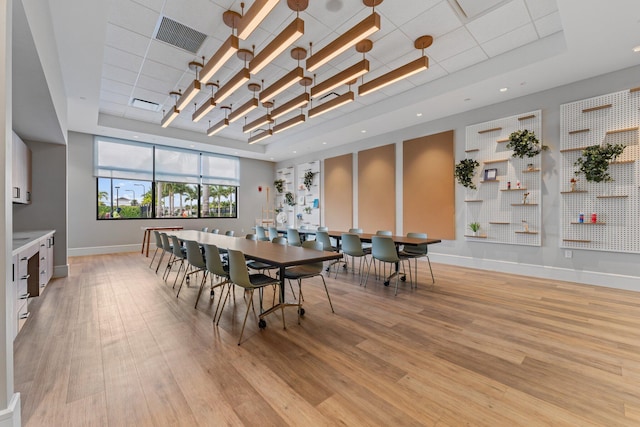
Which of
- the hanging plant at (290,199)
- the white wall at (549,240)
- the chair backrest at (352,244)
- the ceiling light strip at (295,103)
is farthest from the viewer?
the hanging plant at (290,199)

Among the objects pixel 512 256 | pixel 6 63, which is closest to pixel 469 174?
pixel 512 256

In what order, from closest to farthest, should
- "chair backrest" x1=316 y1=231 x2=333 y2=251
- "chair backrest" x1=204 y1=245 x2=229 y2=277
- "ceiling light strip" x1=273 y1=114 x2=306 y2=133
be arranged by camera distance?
"chair backrest" x1=204 y1=245 x2=229 y2=277, "chair backrest" x1=316 y1=231 x2=333 y2=251, "ceiling light strip" x1=273 y1=114 x2=306 y2=133

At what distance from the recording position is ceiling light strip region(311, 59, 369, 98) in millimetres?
3727

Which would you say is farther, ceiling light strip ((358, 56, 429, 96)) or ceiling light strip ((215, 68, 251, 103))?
ceiling light strip ((215, 68, 251, 103))

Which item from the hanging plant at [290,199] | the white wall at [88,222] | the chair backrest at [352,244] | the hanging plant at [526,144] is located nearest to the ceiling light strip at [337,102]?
the chair backrest at [352,244]

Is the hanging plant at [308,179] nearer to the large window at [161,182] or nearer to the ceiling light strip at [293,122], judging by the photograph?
the large window at [161,182]

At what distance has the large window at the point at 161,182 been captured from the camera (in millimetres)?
7555

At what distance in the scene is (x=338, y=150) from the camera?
8.54 meters

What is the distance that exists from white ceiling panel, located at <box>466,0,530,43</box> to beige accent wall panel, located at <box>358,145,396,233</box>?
3421 mm

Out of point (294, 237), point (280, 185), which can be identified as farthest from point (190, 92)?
point (280, 185)

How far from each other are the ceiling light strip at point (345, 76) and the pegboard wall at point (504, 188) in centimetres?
317

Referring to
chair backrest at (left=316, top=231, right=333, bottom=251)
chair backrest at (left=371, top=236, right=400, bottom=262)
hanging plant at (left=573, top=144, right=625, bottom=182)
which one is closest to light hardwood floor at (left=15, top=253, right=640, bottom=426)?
chair backrest at (left=371, top=236, right=400, bottom=262)

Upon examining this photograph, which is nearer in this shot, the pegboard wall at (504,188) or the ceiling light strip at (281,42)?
the ceiling light strip at (281,42)

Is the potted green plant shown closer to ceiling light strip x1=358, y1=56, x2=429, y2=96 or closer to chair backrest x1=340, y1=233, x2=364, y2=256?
chair backrest x1=340, y1=233, x2=364, y2=256
